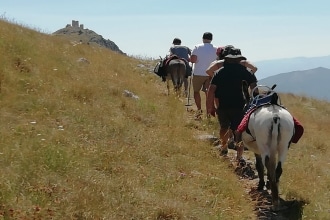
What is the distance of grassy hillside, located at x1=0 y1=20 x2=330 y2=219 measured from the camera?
17.7 ft

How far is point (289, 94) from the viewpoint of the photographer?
2530 cm

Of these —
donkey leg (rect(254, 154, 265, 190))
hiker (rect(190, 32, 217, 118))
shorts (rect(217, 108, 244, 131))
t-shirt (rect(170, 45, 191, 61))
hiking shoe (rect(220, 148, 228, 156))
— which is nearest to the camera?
donkey leg (rect(254, 154, 265, 190))

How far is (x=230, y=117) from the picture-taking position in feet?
29.1

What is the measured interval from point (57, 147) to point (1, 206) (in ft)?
6.30

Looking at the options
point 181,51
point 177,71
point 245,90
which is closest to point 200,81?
point 177,71

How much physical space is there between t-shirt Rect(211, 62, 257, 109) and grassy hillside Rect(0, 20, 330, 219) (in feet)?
3.41

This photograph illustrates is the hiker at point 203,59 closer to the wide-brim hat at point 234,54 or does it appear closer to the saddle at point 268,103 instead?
the wide-brim hat at point 234,54

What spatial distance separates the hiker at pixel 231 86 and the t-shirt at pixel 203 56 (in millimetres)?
3393

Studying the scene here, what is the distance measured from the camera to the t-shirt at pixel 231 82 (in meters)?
8.51

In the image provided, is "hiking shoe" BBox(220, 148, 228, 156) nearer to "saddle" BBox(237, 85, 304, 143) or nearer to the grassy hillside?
the grassy hillside

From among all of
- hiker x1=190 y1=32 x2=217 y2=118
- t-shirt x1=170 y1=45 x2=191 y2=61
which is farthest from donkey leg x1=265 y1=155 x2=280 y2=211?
t-shirt x1=170 y1=45 x2=191 y2=61

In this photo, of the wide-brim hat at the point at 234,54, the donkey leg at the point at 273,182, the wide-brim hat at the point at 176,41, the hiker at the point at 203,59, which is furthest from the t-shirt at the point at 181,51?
the donkey leg at the point at 273,182

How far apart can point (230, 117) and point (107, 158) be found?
296 cm

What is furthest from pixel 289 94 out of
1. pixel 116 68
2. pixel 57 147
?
pixel 57 147
